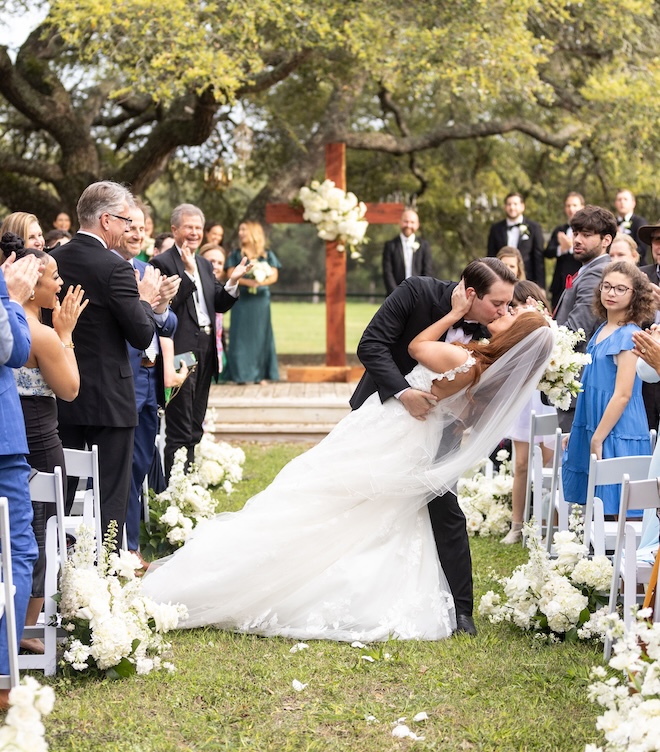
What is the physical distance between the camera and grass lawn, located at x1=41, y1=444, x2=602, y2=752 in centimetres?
378

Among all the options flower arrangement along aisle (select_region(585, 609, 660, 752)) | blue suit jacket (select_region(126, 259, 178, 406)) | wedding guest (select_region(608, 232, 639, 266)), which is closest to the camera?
flower arrangement along aisle (select_region(585, 609, 660, 752))

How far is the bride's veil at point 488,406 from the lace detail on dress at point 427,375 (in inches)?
4.3

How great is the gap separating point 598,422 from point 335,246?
7.83 meters

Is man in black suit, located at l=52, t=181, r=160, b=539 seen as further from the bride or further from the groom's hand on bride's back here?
the groom's hand on bride's back

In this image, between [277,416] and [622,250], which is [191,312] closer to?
[622,250]

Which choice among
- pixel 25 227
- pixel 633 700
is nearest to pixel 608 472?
pixel 633 700

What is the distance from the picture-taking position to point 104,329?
5125 mm

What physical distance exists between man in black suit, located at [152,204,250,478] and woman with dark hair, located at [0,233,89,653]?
2567 millimetres

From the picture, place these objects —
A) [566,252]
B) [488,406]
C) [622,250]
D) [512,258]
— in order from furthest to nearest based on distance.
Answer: [566,252], [512,258], [622,250], [488,406]

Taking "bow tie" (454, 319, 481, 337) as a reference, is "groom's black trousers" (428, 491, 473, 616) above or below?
below

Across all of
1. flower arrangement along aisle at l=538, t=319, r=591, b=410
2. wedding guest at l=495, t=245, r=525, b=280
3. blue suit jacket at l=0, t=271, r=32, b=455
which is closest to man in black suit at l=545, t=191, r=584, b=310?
wedding guest at l=495, t=245, r=525, b=280

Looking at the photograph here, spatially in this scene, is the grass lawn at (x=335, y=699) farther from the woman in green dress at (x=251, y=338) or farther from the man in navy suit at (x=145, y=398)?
the woman in green dress at (x=251, y=338)

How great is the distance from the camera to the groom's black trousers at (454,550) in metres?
4.99

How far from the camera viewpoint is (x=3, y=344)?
3.60 meters
